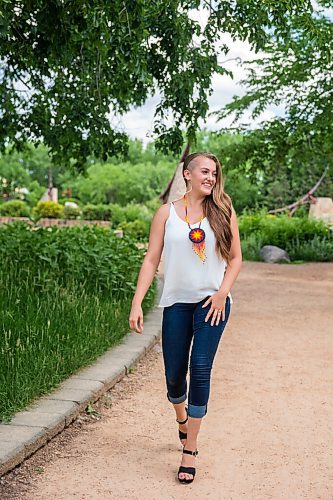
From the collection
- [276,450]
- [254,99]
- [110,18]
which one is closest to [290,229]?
[254,99]

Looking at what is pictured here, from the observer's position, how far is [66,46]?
7.44 metres

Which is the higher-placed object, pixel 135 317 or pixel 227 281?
pixel 227 281

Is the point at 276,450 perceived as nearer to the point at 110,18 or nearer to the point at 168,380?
the point at 168,380

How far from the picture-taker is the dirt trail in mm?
3904

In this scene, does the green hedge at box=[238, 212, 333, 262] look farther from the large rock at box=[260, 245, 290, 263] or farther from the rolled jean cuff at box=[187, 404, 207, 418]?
the rolled jean cuff at box=[187, 404, 207, 418]

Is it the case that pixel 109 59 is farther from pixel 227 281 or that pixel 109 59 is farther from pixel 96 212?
pixel 96 212

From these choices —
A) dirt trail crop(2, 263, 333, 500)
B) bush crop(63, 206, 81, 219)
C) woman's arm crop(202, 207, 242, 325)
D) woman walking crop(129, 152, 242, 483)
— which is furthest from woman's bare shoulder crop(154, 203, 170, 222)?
bush crop(63, 206, 81, 219)

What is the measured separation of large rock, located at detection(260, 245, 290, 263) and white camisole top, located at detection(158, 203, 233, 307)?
46.2 ft

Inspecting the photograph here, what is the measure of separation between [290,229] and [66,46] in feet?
44.3

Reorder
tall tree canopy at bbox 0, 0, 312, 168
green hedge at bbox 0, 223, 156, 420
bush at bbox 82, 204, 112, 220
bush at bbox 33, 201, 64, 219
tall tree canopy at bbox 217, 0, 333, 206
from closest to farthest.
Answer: green hedge at bbox 0, 223, 156, 420
tall tree canopy at bbox 0, 0, 312, 168
tall tree canopy at bbox 217, 0, 333, 206
bush at bbox 33, 201, 64, 219
bush at bbox 82, 204, 112, 220

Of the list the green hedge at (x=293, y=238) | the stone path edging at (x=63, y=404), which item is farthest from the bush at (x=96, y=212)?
the stone path edging at (x=63, y=404)

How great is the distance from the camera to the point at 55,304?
7.49m

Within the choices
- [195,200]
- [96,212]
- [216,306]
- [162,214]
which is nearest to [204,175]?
[195,200]

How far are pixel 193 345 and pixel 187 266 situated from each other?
0.40m
